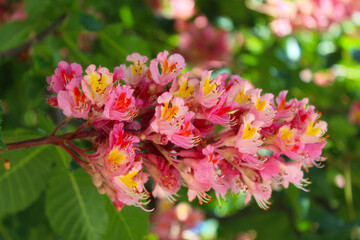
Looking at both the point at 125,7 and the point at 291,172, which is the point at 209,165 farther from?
the point at 125,7

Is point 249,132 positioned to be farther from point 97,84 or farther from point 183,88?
point 97,84

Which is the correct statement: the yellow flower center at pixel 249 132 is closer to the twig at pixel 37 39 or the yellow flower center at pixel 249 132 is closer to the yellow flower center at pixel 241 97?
the yellow flower center at pixel 241 97

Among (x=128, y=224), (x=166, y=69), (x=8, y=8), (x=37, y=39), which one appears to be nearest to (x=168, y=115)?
(x=166, y=69)

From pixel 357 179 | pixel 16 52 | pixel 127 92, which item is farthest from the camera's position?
pixel 357 179

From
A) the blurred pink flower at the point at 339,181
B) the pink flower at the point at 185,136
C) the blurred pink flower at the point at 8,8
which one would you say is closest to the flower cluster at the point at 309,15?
the blurred pink flower at the point at 339,181

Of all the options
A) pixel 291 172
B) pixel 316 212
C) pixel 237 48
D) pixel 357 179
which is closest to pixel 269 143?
pixel 291 172

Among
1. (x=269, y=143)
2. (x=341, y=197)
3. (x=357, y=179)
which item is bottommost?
(x=341, y=197)
